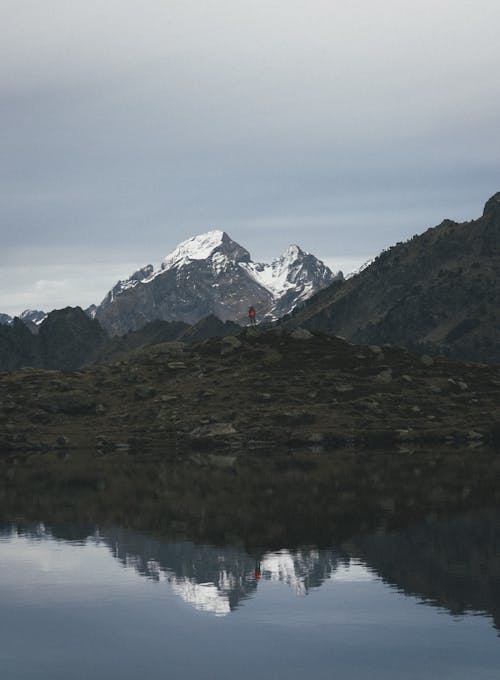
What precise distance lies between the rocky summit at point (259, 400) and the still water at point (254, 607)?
2873 inches

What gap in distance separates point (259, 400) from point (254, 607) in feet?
390

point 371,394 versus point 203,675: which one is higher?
point 371,394

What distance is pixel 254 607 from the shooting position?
44.8m

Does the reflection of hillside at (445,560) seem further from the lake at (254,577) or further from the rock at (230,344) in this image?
the rock at (230,344)

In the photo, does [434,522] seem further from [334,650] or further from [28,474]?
[28,474]

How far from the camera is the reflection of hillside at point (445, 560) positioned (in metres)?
45.5

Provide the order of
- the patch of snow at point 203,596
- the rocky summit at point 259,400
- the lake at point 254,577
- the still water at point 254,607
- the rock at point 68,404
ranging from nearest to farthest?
1. the still water at point 254,607
2. the lake at point 254,577
3. the patch of snow at point 203,596
4. the rocky summit at point 259,400
5. the rock at point 68,404

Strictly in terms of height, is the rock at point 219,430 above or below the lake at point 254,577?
above

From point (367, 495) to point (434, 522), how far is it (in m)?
14.5

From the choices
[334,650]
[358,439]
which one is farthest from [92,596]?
[358,439]

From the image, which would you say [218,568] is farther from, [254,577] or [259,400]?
[259,400]

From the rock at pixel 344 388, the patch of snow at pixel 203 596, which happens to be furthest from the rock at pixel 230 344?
the patch of snow at pixel 203 596

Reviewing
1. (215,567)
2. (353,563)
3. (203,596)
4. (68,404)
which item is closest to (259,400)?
(68,404)

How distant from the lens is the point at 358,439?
460 ft
